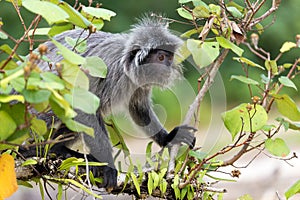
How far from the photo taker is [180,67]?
10.2ft

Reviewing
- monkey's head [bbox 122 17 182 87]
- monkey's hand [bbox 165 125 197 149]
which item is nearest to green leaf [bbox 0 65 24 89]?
monkey's hand [bbox 165 125 197 149]

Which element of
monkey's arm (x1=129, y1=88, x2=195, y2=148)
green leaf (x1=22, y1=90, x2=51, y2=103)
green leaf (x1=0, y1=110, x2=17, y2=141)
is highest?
green leaf (x1=22, y1=90, x2=51, y2=103)

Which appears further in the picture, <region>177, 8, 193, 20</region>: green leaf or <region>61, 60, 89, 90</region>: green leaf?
<region>177, 8, 193, 20</region>: green leaf

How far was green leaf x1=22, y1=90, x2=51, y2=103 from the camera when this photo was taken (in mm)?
1278

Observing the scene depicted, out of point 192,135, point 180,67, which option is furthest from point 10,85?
point 180,67

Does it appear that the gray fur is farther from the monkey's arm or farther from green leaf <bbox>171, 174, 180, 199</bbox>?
green leaf <bbox>171, 174, 180, 199</bbox>

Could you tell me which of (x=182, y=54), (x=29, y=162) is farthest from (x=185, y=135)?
(x=29, y=162)

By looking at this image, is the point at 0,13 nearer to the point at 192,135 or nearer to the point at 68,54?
the point at 192,135

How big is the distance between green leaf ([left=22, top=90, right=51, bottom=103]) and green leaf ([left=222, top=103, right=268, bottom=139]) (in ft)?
3.08

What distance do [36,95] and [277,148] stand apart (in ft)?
3.50

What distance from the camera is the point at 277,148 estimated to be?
2086 millimetres

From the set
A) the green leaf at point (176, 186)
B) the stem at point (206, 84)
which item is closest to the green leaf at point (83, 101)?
the green leaf at point (176, 186)

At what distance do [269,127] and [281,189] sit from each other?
3.07m

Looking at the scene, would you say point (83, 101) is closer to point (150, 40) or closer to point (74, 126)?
point (74, 126)
